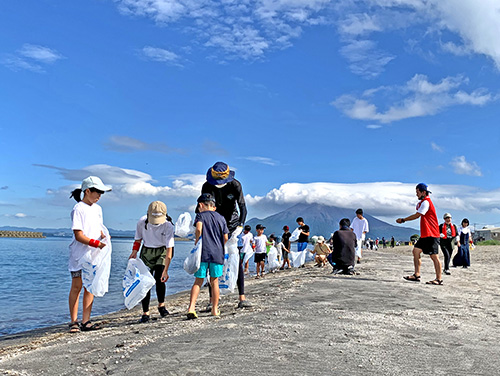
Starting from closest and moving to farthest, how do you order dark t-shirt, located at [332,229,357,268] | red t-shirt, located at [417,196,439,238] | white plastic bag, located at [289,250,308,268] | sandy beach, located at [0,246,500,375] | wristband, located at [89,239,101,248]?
sandy beach, located at [0,246,500,375] < wristband, located at [89,239,101,248] < red t-shirt, located at [417,196,439,238] < dark t-shirt, located at [332,229,357,268] < white plastic bag, located at [289,250,308,268]

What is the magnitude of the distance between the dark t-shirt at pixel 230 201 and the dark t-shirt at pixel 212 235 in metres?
0.39

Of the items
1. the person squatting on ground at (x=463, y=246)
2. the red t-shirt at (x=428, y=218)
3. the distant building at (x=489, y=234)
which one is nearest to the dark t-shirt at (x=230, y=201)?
the red t-shirt at (x=428, y=218)

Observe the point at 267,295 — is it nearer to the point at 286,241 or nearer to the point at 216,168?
the point at 216,168

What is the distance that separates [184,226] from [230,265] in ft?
2.99

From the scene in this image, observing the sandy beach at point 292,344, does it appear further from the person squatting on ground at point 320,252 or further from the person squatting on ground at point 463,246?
the person squatting on ground at point 463,246

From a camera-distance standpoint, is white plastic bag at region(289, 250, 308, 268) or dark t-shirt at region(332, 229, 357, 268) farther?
white plastic bag at region(289, 250, 308, 268)

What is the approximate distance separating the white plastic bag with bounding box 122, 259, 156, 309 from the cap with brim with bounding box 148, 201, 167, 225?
550mm

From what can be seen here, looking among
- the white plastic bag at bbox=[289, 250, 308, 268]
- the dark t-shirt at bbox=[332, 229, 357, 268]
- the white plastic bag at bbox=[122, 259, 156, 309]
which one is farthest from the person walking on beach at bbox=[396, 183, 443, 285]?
the white plastic bag at bbox=[289, 250, 308, 268]

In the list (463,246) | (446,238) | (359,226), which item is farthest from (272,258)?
(463,246)

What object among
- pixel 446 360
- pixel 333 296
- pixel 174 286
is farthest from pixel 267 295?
pixel 174 286

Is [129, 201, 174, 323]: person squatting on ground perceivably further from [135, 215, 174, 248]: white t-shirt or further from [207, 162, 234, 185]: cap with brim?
[207, 162, 234, 185]: cap with brim

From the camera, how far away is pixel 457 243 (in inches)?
618

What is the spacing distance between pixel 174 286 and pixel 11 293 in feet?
18.3

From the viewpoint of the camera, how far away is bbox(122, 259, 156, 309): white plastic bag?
583 cm
